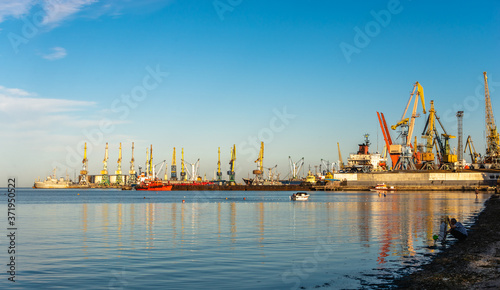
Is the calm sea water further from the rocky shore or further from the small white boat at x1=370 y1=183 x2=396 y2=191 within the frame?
the small white boat at x1=370 y1=183 x2=396 y2=191

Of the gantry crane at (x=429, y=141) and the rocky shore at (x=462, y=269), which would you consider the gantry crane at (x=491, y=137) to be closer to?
the gantry crane at (x=429, y=141)

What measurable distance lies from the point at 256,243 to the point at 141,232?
12.5 meters

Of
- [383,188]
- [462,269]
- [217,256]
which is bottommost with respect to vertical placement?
[383,188]

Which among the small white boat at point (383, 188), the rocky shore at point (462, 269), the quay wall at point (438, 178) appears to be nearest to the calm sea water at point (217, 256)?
the rocky shore at point (462, 269)

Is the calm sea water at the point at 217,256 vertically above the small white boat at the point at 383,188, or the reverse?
the calm sea water at the point at 217,256

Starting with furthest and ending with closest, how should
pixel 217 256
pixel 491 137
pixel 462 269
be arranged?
pixel 491 137 → pixel 217 256 → pixel 462 269

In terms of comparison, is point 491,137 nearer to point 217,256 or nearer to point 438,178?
point 438,178

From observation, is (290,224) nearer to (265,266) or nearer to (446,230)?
(446,230)

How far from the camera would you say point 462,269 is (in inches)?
827

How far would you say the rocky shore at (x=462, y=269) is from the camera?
18016 mm

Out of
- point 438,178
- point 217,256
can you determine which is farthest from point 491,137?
point 217,256

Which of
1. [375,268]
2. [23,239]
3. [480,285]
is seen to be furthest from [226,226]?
[480,285]

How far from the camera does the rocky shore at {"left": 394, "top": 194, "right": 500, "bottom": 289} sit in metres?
18.0

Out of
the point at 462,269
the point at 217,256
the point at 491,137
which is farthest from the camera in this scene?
the point at 491,137
